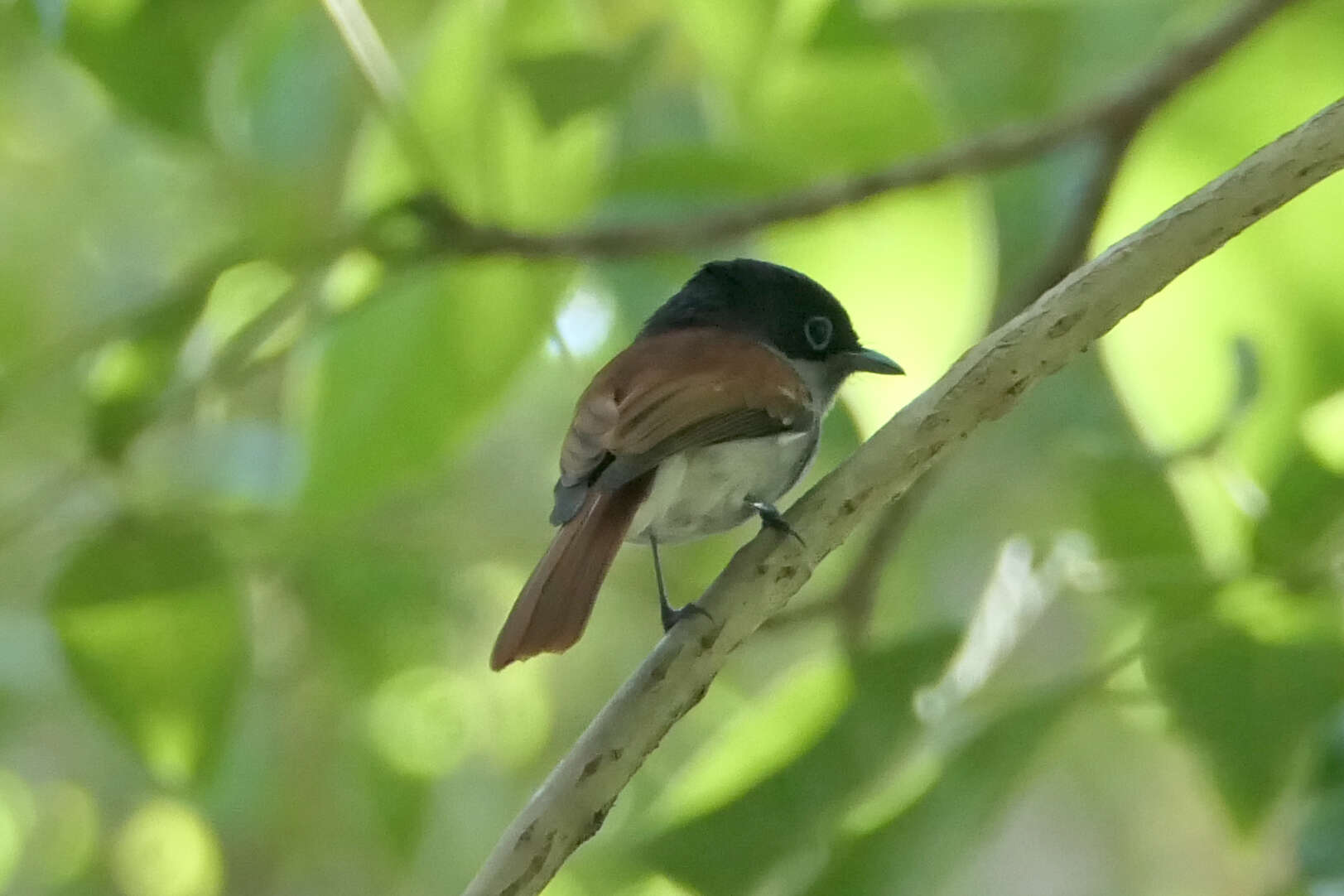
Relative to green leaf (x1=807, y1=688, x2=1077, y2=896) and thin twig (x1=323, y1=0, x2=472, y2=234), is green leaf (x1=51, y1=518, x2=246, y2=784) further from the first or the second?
green leaf (x1=807, y1=688, x2=1077, y2=896)

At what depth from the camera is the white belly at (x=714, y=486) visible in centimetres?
125

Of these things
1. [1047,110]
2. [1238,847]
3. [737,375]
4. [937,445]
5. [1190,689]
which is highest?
[937,445]

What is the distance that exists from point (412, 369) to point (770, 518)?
45cm

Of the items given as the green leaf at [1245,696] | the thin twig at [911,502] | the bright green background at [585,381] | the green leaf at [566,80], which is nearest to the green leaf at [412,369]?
the bright green background at [585,381]

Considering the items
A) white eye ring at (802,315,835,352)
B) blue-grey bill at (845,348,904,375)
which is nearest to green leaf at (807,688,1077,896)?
blue-grey bill at (845,348,904,375)

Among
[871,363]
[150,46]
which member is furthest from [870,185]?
[150,46]

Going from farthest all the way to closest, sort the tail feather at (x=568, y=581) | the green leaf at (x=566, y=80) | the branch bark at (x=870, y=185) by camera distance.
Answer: the branch bark at (x=870, y=185), the green leaf at (x=566, y=80), the tail feather at (x=568, y=581)

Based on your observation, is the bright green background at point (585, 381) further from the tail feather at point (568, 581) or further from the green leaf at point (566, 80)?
the tail feather at point (568, 581)

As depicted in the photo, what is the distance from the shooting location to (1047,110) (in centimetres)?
167

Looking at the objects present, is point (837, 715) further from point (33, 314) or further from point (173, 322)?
point (33, 314)

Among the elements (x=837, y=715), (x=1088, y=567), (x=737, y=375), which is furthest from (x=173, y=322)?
(x=1088, y=567)

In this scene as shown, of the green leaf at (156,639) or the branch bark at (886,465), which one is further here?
the green leaf at (156,639)

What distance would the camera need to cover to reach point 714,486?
1280 mm

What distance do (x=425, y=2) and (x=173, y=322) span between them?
34.5 inches
